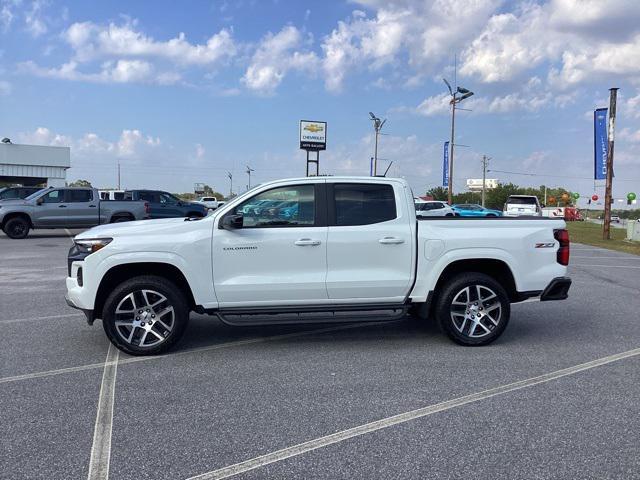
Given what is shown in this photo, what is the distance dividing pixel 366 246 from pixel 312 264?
0.58m

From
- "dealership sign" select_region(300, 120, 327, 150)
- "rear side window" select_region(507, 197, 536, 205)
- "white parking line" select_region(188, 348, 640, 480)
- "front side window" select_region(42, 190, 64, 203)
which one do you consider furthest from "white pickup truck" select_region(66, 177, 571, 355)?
"dealership sign" select_region(300, 120, 327, 150)

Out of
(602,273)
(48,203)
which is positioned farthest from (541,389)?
(48,203)

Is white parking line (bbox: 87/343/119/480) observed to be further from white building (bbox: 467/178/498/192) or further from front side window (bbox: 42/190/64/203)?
white building (bbox: 467/178/498/192)

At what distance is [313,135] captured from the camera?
52031mm

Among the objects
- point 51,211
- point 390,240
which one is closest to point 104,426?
point 390,240

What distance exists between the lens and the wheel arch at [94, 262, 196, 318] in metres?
5.50

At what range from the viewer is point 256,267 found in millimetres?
5520

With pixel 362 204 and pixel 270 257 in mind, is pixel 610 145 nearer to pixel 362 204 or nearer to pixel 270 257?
pixel 362 204

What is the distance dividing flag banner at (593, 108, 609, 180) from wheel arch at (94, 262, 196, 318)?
23.7 m

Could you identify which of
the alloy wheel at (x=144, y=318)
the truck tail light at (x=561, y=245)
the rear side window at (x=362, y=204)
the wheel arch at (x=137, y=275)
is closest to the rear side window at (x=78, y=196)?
the wheel arch at (x=137, y=275)

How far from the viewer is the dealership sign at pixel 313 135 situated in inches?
2035

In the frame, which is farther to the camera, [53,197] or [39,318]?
[53,197]

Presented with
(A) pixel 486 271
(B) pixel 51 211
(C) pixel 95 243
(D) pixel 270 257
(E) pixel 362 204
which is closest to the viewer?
(C) pixel 95 243

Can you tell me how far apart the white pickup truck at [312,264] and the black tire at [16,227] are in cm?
1588
